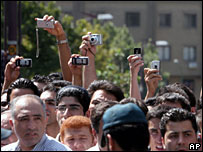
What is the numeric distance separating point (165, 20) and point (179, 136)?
45.9 metres

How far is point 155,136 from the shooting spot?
5289mm

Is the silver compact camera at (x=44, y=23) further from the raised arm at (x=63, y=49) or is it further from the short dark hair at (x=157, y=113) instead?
the short dark hair at (x=157, y=113)

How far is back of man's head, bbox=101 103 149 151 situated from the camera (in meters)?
3.61

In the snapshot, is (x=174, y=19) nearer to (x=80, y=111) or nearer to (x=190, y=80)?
(x=190, y=80)

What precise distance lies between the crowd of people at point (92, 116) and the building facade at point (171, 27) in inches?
1658

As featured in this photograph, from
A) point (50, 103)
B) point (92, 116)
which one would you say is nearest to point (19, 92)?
point (50, 103)

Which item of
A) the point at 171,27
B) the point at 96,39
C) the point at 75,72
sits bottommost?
the point at 171,27

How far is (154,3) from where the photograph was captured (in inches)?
1951

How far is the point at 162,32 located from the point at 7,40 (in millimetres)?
37994

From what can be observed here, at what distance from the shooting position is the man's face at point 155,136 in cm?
518

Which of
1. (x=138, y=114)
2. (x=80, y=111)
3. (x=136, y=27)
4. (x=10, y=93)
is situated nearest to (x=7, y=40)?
(x=10, y=93)

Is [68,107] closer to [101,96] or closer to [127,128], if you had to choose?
[101,96]

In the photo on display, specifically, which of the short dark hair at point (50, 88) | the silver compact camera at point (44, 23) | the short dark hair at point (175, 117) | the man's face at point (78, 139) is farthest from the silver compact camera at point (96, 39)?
the short dark hair at point (175, 117)

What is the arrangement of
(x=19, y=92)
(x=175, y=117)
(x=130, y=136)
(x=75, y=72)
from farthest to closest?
(x=75, y=72) → (x=19, y=92) → (x=175, y=117) → (x=130, y=136)
